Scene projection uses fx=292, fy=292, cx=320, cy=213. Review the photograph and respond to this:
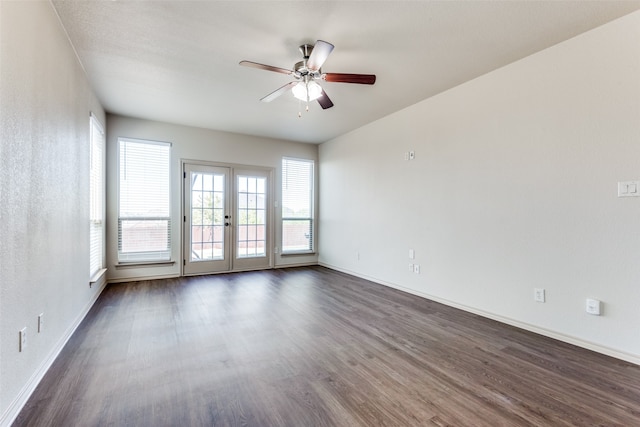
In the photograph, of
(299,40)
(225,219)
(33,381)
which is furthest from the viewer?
(225,219)

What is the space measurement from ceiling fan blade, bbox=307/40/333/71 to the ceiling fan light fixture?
23 cm

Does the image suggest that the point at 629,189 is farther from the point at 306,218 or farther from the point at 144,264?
the point at 144,264

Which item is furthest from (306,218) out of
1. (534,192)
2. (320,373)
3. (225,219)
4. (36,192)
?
(36,192)

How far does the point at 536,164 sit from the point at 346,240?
340 centimetres

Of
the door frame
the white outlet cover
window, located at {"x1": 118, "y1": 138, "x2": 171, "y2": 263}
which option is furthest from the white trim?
the white outlet cover

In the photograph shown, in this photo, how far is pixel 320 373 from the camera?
2.11 m

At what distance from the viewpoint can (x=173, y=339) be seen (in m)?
2.67

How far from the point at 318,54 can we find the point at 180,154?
3770 mm

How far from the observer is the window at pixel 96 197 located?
359 cm

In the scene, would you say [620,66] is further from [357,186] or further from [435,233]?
[357,186]

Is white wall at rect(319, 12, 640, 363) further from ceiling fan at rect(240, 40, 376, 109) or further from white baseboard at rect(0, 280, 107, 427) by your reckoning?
white baseboard at rect(0, 280, 107, 427)

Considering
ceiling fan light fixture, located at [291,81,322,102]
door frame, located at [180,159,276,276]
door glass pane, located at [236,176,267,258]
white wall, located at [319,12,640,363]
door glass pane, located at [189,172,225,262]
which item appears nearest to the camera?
white wall, located at [319,12,640,363]

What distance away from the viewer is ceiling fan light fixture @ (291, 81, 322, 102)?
2867 mm

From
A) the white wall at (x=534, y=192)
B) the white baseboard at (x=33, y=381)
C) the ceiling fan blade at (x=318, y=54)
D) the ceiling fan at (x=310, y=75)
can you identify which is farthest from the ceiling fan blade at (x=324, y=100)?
the white baseboard at (x=33, y=381)
